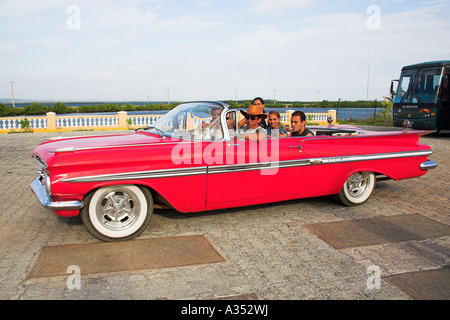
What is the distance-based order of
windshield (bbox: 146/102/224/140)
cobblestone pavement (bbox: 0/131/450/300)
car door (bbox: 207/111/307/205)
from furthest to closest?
1. windshield (bbox: 146/102/224/140)
2. car door (bbox: 207/111/307/205)
3. cobblestone pavement (bbox: 0/131/450/300)

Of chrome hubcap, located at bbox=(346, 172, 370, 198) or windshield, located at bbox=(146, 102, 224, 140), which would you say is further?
chrome hubcap, located at bbox=(346, 172, 370, 198)

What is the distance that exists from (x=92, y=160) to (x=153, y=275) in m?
1.28

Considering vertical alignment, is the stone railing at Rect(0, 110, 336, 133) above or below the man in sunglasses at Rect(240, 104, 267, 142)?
below

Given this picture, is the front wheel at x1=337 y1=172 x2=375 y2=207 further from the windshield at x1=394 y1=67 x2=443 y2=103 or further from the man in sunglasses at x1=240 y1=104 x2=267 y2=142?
the windshield at x1=394 y1=67 x2=443 y2=103

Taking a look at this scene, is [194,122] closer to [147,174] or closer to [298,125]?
[147,174]

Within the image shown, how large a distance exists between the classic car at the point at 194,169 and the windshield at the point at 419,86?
35.2ft

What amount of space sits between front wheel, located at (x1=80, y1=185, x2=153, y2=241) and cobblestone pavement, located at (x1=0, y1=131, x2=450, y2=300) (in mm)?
221

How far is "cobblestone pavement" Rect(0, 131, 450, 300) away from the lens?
289 centimetres

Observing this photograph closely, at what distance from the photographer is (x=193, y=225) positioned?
4.39 metres

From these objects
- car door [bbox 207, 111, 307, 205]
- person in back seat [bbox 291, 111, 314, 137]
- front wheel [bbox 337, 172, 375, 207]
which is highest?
person in back seat [bbox 291, 111, 314, 137]

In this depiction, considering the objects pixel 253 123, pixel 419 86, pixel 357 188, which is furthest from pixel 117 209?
pixel 419 86

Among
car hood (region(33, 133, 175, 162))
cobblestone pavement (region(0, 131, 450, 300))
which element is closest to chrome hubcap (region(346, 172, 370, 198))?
cobblestone pavement (region(0, 131, 450, 300))

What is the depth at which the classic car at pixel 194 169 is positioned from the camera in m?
3.66
